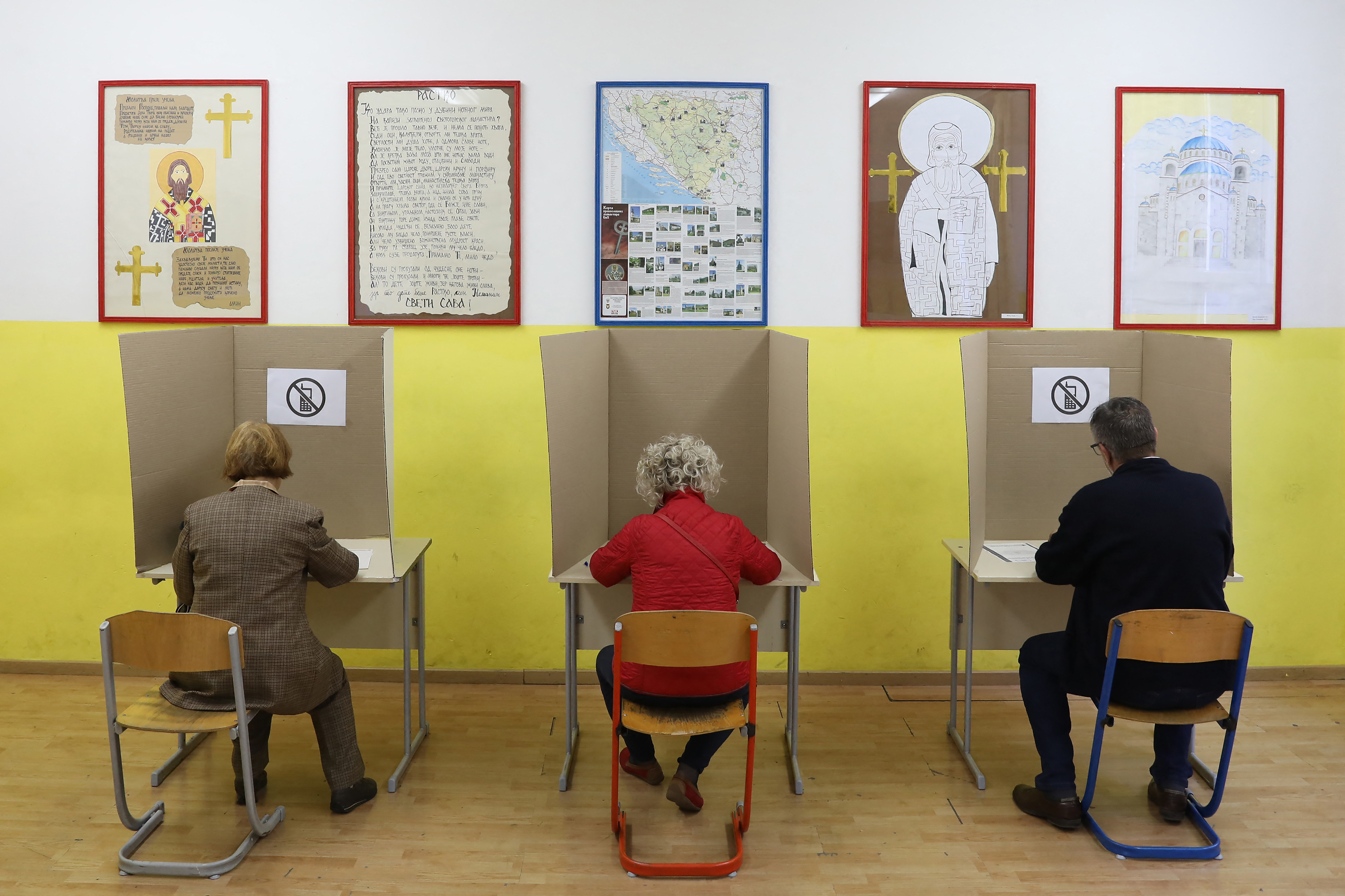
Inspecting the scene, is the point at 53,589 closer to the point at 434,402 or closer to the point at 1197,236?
the point at 434,402

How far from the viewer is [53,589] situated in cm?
330

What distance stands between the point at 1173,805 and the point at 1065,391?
117 centimetres

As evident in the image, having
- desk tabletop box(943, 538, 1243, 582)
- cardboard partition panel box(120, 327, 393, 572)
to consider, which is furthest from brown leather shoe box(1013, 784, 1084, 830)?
cardboard partition panel box(120, 327, 393, 572)

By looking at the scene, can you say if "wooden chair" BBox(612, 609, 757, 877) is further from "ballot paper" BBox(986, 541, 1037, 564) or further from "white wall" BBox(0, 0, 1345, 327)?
"white wall" BBox(0, 0, 1345, 327)

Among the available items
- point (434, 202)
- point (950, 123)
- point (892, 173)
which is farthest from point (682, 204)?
point (950, 123)

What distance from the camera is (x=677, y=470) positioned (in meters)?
2.36

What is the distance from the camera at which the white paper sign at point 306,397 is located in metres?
2.86

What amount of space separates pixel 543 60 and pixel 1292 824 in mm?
3032

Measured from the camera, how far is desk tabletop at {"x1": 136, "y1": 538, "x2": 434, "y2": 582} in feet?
8.03

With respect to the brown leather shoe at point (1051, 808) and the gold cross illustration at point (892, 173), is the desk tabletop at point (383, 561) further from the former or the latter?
the gold cross illustration at point (892, 173)

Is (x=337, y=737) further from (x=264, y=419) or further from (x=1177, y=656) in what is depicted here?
(x=1177, y=656)

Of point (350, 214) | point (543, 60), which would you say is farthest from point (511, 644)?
point (543, 60)

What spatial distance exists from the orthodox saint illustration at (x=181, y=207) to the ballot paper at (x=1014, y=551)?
105 inches

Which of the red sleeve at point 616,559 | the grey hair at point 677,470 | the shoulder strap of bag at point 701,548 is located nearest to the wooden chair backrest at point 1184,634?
the shoulder strap of bag at point 701,548
